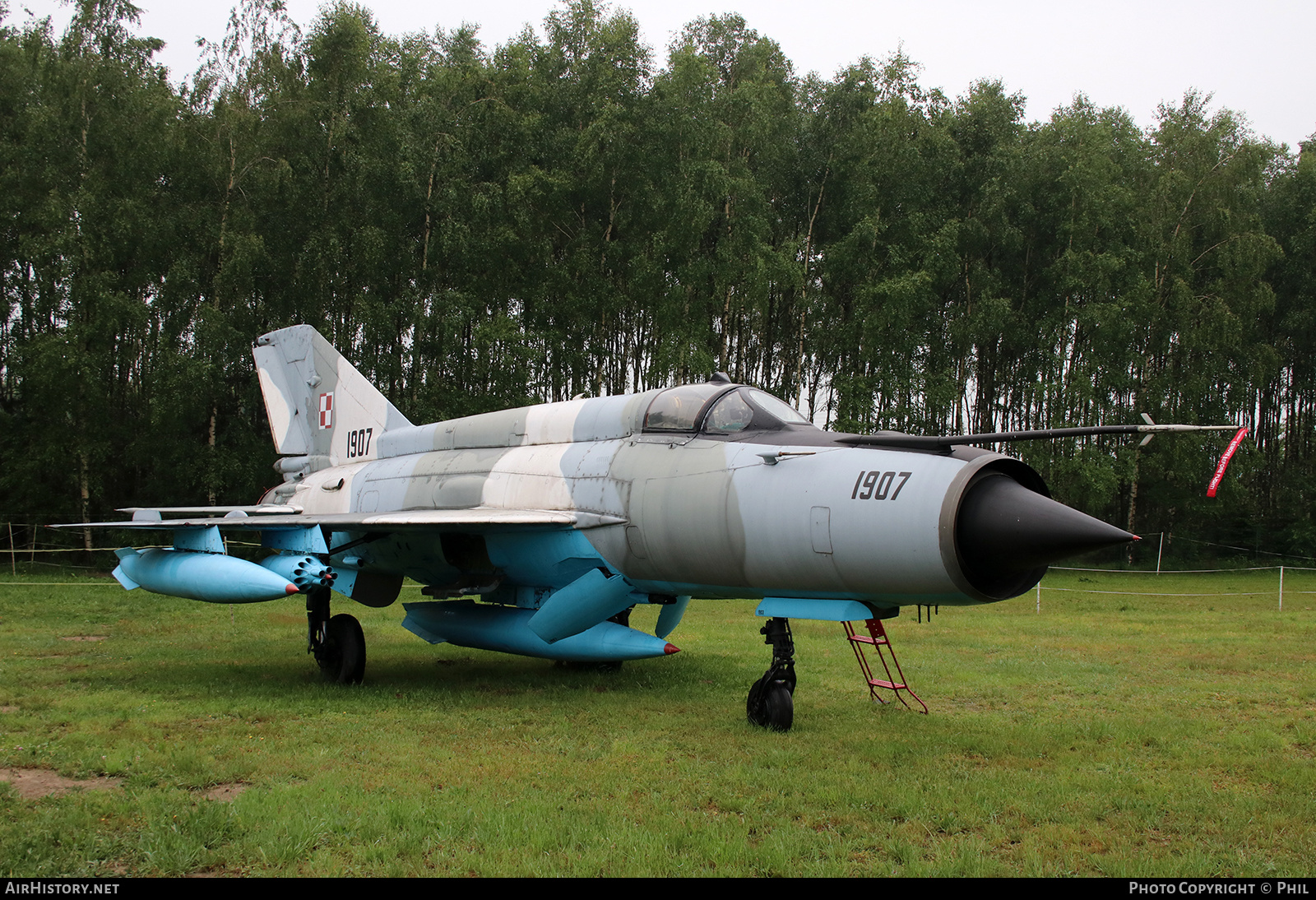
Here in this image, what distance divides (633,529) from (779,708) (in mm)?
1890

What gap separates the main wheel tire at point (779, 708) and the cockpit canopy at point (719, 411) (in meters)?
2.10

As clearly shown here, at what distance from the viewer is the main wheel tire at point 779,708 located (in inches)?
284

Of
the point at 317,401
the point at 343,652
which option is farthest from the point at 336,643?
the point at 317,401

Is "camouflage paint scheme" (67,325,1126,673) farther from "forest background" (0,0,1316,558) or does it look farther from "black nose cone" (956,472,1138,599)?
"forest background" (0,0,1316,558)

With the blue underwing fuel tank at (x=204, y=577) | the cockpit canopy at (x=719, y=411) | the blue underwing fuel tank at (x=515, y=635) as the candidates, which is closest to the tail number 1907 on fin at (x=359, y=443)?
the blue underwing fuel tank at (x=515, y=635)

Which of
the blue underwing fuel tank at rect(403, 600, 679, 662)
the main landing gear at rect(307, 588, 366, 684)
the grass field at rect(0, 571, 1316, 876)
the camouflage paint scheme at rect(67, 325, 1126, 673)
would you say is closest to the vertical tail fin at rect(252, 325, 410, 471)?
the camouflage paint scheme at rect(67, 325, 1126, 673)

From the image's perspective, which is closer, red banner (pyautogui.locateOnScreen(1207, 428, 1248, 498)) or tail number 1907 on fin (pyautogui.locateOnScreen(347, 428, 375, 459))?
red banner (pyautogui.locateOnScreen(1207, 428, 1248, 498))

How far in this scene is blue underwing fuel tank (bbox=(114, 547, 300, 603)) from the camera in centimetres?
814

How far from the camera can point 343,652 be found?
9570 millimetres

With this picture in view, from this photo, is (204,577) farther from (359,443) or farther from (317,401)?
(317,401)

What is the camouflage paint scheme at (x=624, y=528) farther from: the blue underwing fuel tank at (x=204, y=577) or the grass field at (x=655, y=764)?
the grass field at (x=655, y=764)

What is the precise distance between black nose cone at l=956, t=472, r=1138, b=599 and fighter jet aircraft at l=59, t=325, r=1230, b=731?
0.01 meters

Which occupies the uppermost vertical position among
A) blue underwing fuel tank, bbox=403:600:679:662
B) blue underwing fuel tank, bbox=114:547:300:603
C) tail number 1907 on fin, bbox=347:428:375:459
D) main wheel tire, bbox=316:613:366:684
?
tail number 1907 on fin, bbox=347:428:375:459

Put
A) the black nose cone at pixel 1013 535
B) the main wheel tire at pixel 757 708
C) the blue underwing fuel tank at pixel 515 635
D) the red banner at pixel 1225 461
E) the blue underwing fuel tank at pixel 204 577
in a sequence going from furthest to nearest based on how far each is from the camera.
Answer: the red banner at pixel 1225 461
the blue underwing fuel tank at pixel 515 635
the blue underwing fuel tank at pixel 204 577
the main wheel tire at pixel 757 708
the black nose cone at pixel 1013 535
